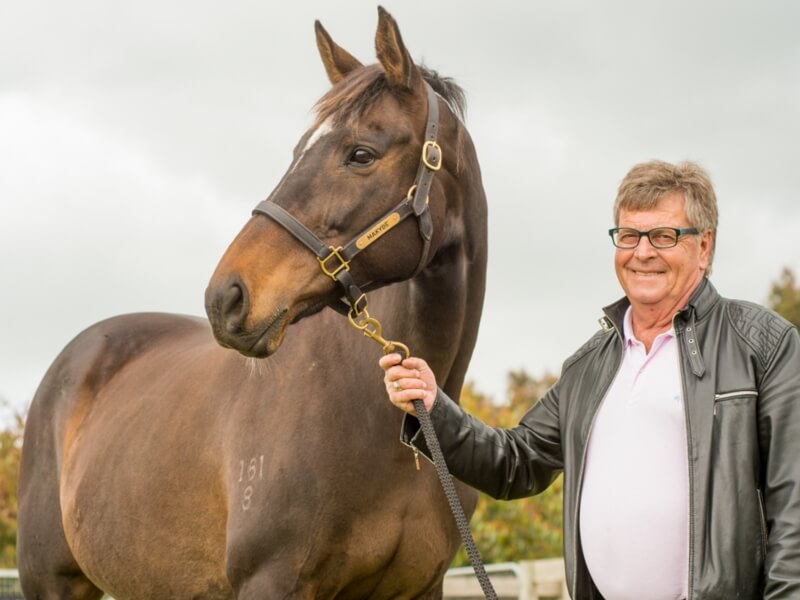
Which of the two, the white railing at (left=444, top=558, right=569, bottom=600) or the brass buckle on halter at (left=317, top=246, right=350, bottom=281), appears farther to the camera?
the white railing at (left=444, top=558, right=569, bottom=600)

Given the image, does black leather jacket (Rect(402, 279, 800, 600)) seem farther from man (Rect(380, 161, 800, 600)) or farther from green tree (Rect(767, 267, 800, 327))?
green tree (Rect(767, 267, 800, 327))

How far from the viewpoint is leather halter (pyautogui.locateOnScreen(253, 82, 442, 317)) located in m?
3.71

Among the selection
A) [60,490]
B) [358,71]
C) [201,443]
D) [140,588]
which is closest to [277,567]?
[201,443]

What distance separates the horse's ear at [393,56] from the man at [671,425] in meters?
1.15

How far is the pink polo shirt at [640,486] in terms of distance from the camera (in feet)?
9.72

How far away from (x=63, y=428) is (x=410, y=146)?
11.8ft

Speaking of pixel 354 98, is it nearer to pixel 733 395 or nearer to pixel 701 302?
pixel 701 302

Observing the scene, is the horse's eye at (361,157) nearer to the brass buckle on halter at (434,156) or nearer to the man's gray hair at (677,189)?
the brass buckle on halter at (434,156)

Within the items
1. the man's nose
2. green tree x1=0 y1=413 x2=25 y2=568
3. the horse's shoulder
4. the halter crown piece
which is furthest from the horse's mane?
green tree x1=0 y1=413 x2=25 y2=568

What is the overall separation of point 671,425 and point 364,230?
1328 millimetres

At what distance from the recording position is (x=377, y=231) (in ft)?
12.6

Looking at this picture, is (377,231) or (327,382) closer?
(377,231)

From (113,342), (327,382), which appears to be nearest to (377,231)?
(327,382)

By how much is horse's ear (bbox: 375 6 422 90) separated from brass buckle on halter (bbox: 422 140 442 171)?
24cm
